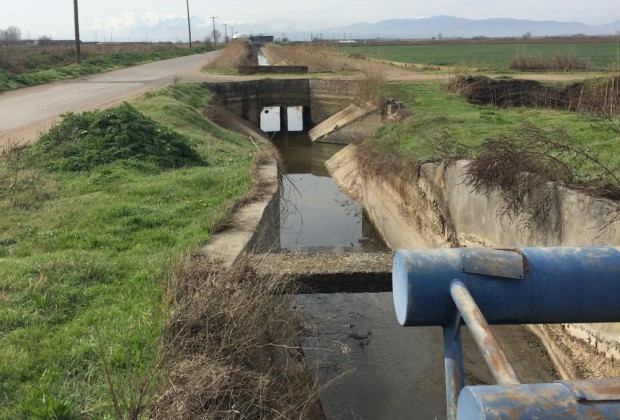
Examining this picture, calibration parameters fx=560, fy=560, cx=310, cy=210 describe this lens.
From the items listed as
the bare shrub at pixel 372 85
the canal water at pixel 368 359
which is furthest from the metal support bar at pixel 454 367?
the bare shrub at pixel 372 85

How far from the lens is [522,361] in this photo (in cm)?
710

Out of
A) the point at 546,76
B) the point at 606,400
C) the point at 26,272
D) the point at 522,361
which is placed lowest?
the point at 522,361

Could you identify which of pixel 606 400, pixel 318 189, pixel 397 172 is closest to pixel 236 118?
pixel 318 189

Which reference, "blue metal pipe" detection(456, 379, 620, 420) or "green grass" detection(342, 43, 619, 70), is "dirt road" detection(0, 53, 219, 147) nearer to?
"blue metal pipe" detection(456, 379, 620, 420)

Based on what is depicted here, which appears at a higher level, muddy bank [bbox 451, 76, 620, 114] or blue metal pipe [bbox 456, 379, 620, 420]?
muddy bank [bbox 451, 76, 620, 114]

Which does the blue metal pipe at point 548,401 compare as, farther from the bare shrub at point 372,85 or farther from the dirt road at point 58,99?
the bare shrub at point 372,85

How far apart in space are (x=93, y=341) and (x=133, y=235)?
294 cm

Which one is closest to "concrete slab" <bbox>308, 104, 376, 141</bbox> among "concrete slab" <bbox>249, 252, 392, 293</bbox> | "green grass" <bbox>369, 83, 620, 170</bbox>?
"green grass" <bbox>369, 83, 620, 170</bbox>

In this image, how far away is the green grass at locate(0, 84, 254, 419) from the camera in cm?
396

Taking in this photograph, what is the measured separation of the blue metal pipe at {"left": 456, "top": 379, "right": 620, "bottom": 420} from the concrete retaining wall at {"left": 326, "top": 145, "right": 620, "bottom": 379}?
458 centimetres

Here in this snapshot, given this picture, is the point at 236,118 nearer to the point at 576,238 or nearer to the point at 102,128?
the point at 102,128

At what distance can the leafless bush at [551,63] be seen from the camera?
28.6 meters

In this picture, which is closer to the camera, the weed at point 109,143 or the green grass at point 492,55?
the weed at point 109,143

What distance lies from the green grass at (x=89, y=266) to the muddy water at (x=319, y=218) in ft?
7.25
